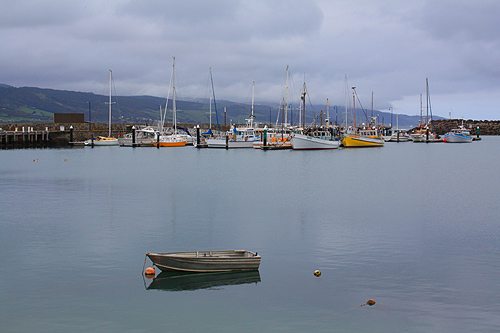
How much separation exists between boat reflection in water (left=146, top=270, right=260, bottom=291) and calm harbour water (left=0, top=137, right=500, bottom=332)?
8 cm

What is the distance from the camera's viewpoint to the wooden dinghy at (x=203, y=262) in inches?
781

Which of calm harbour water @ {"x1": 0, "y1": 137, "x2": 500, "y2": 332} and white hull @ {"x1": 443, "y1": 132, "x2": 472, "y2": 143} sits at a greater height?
white hull @ {"x1": 443, "y1": 132, "x2": 472, "y2": 143}

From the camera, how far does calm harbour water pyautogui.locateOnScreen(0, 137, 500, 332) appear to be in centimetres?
1634

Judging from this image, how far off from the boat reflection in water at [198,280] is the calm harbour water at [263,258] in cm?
8

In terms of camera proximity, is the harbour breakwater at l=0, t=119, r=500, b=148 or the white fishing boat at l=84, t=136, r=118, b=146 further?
the harbour breakwater at l=0, t=119, r=500, b=148

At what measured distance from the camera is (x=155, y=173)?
64438 millimetres

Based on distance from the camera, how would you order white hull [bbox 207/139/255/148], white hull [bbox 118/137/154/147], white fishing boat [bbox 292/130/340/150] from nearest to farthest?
white fishing boat [bbox 292/130/340/150]
white hull [bbox 207/139/255/148]
white hull [bbox 118/137/154/147]

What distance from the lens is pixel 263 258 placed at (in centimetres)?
2266

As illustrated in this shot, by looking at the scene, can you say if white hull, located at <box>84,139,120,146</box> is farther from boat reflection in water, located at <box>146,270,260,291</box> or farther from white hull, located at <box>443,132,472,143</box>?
boat reflection in water, located at <box>146,270,260,291</box>

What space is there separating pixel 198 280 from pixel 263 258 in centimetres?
390

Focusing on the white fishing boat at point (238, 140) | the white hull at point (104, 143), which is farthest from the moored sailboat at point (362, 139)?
the white hull at point (104, 143)

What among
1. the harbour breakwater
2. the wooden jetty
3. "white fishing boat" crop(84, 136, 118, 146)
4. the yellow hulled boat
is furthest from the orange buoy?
the wooden jetty

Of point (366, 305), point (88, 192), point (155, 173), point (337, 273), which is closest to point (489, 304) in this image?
point (366, 305)

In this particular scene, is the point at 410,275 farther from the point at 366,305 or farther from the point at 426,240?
the point at 426,240
